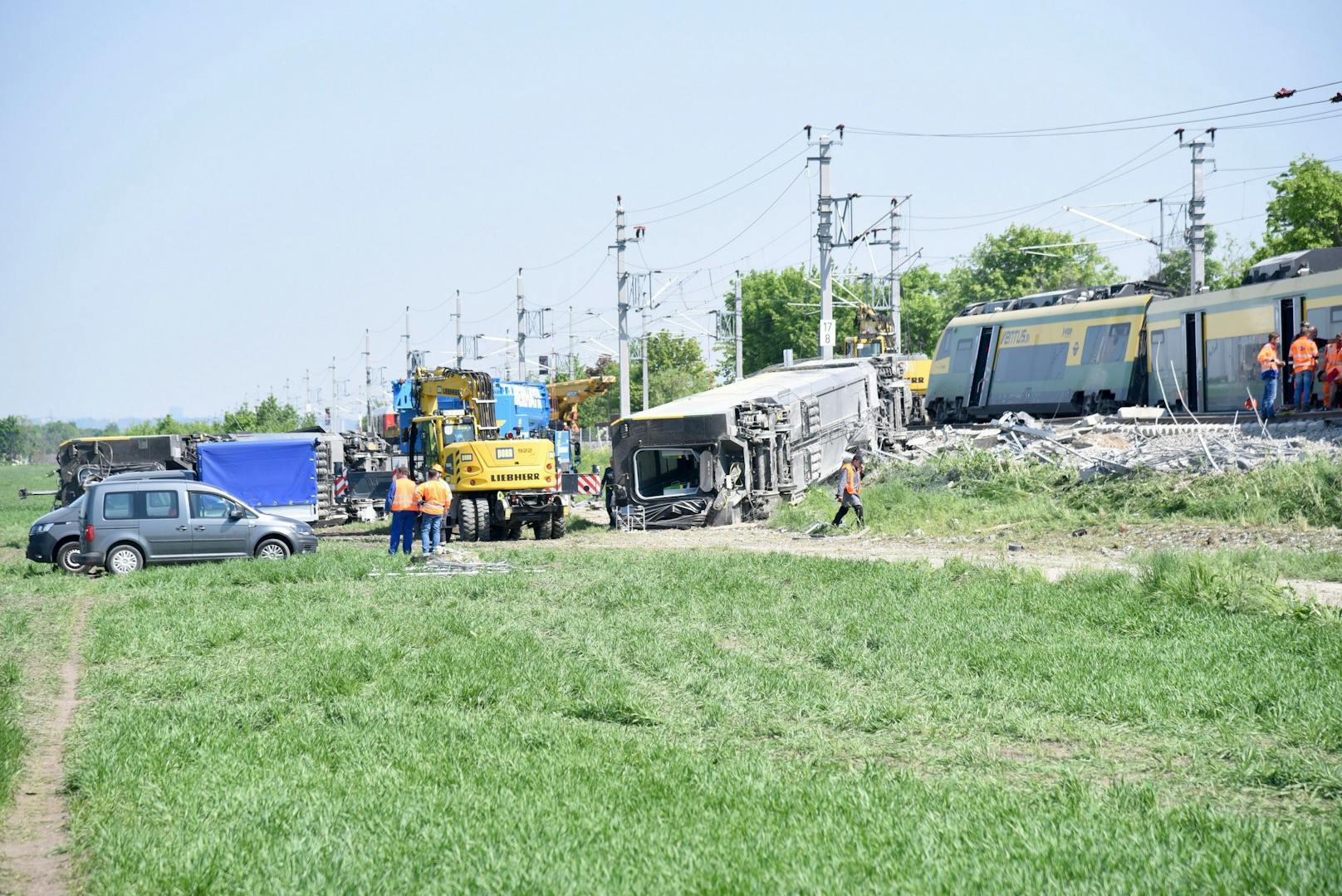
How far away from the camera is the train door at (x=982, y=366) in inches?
1404

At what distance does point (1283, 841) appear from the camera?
566 cm

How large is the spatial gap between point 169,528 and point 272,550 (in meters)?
1.61

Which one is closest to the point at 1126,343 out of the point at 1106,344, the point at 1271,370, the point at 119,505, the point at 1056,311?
the point at 1106,344

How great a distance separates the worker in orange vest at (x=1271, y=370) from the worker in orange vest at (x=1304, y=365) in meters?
0.33

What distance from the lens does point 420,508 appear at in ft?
67.1

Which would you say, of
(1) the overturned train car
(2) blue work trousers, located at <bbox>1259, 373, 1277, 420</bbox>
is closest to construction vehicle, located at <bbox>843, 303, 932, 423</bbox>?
(1) the overturned train car

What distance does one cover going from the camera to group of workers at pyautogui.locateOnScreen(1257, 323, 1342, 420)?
77.6 ft

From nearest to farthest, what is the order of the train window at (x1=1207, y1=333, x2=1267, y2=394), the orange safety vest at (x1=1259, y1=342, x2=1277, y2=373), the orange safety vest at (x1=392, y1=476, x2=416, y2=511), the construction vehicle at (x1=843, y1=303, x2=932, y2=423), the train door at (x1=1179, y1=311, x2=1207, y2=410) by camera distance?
the orange safety vest at (x1=392, y1=476, x2=416, y2=511), the orange safety vest at (x1=1259, y1=342, x2=1277, y2=373), the train window at (x1=1207, y1=333, x2=1267, y2=394), the train door at (x1=1179, y1=311, x2=1207, y2=410), the construction vehicle at (x1=843, y1=303, x2=932, y2=423)

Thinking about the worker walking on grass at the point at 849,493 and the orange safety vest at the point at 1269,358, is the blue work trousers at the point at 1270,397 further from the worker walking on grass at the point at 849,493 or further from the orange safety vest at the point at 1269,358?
the worker walking on grass at the point at 849,493

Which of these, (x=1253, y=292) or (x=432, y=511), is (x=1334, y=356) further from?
(x=432, y=511)

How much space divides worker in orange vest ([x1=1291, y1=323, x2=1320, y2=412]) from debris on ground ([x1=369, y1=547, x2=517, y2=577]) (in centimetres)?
1546

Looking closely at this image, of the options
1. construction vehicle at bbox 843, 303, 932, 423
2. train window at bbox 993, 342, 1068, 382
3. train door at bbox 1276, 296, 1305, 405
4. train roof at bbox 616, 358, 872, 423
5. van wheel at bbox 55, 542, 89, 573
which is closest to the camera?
van wheel at bbox 55, 542, 89, 573

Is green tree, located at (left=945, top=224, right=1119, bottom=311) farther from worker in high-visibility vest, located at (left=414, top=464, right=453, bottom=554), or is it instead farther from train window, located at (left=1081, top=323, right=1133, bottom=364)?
worker in high-visibility vest, located at (left=414, top=464, right=453, bottom=554)

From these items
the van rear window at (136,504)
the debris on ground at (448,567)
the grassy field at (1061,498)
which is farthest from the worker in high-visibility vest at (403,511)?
the grassy field at (1061,498)
